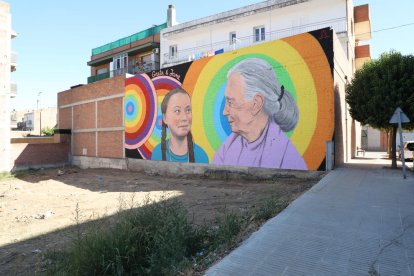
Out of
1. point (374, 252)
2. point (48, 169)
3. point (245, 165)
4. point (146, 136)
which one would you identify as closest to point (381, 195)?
point (374, 252)

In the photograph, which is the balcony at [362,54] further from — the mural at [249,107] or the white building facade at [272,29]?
the mural at [249,107]

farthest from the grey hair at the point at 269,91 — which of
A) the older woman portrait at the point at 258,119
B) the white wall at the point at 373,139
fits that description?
the white wall at the point at 373,139

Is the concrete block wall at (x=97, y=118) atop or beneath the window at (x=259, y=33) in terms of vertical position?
beneath

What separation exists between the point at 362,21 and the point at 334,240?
71.4 ft

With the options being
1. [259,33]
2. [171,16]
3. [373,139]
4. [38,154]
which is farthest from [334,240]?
[373,139]

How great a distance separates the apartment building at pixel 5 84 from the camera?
22.3m

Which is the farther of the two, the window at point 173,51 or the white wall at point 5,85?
the window at point 173,51

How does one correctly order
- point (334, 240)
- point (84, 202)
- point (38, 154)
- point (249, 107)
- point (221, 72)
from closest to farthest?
point (334, 240), point (84, 202), point (249, 107), point (221, 72), point (38, 154)

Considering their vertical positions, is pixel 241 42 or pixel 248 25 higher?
pixel 248 25

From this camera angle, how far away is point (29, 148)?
78.4ft

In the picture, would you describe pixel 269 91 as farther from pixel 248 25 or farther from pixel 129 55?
pixel 129 55

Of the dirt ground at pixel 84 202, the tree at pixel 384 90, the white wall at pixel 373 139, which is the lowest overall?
the dirt ground at pixel 84 202

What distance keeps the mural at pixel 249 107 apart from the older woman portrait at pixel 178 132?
0.17 ft

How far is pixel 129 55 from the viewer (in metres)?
31.5
